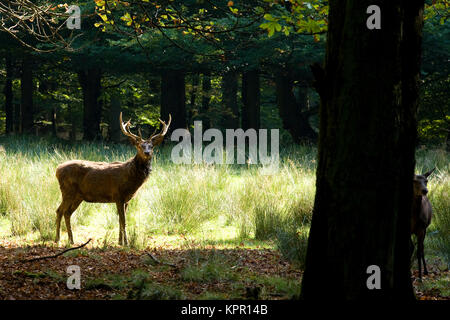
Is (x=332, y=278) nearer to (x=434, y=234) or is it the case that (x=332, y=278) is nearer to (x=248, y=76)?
(x=434, y=234)

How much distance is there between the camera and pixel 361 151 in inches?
143

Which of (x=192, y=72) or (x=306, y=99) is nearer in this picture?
(x=192, y=72)

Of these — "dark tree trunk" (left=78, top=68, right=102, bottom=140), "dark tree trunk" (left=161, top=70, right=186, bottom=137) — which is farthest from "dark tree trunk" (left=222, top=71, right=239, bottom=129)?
"dark tree trunk" (left=78, top=68, right=102, bottom=140)

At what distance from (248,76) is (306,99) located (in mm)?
7039

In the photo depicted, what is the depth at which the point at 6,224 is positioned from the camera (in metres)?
9.07

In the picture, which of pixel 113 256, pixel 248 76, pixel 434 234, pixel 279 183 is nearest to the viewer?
pixel 113 256

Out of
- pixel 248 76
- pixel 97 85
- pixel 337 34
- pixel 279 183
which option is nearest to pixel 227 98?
pixel 248 76

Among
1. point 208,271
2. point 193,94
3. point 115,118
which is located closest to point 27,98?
point 115,118

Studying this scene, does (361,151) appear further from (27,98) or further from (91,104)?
(27,98)

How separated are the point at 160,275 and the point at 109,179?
7.80 feet

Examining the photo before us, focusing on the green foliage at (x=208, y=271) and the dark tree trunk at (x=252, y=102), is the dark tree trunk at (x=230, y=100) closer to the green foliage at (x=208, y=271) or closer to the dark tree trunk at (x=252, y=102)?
the dark tree trunk at (x=252, y=102)

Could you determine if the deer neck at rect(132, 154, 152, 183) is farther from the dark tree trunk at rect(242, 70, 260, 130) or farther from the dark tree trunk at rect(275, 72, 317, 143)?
the dark tree trunk at rect(275, 72, 317, 143)

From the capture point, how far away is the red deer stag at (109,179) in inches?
293

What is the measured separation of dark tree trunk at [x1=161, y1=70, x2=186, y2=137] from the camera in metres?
20.5
